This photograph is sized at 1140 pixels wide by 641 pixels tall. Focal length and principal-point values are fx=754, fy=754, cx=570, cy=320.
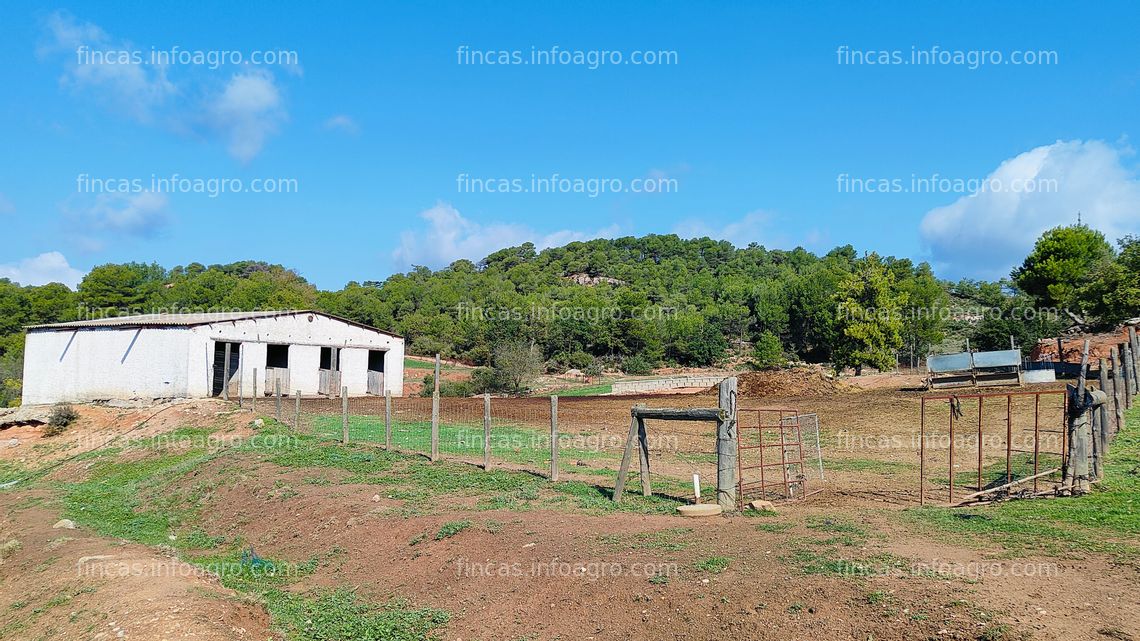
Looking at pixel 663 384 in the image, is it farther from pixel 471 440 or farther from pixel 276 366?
pixel 471 440

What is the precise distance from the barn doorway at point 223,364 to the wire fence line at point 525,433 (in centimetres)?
502

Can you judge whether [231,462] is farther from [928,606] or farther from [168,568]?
[928,606]

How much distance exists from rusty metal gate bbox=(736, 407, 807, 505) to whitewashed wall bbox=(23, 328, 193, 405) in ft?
85.3

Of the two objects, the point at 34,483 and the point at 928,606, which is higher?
the point at 928,606

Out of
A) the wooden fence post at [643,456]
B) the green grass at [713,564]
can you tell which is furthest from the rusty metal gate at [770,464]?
the green grass at [713,564]

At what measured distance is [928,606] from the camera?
6.49 m

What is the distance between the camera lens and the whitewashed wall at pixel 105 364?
1371 inches

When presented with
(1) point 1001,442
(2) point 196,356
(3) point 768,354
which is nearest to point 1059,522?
(1) point 1001,442

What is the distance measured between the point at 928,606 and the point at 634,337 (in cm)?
7104

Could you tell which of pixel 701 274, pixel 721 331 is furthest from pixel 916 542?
pixel 701 274

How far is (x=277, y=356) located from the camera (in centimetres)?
4088

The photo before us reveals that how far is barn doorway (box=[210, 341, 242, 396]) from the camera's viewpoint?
120 feet

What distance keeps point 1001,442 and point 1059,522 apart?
42.5 ft

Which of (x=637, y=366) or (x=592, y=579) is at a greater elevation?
(x=592, y=579)
